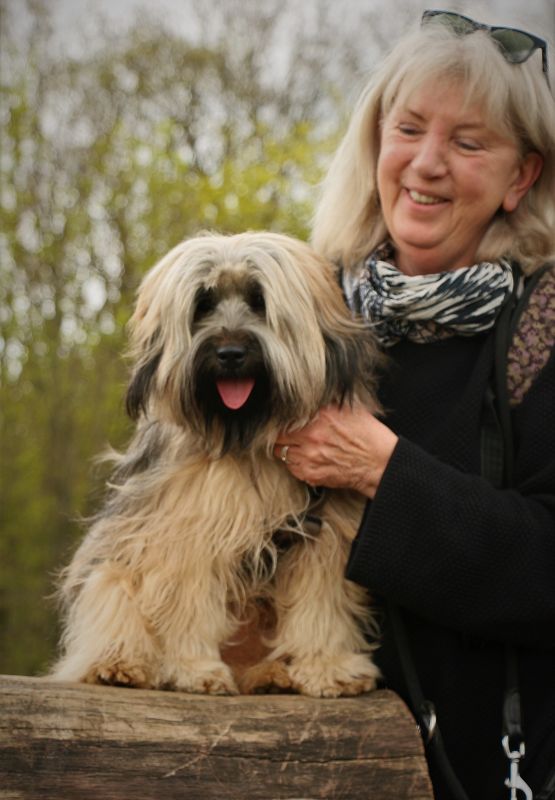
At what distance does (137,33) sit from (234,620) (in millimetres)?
7621

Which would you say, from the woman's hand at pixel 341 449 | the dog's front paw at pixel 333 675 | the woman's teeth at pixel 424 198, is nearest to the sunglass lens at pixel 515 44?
the woman's teeth at pixel 424 198

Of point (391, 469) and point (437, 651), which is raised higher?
point (391, 469)

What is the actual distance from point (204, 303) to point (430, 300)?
56 cm

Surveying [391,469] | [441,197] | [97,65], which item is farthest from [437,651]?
[97,65]

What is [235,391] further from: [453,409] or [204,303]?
[453,409]

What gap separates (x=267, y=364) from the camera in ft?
8.34

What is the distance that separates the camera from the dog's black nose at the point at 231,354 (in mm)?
2520

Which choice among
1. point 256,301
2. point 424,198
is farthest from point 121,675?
point 424,198

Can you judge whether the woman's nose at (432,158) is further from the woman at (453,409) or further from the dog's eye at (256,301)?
the dog's eye at (256,301)

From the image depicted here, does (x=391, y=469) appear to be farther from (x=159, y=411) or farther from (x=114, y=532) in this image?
(x=114, y=532)

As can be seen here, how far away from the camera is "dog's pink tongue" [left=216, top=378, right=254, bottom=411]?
2559 millimetres

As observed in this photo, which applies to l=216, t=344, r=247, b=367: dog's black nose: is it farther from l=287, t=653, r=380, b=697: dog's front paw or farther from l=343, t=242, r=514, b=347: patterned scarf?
l=287, t=653, r=380, b=697: dog's front paw

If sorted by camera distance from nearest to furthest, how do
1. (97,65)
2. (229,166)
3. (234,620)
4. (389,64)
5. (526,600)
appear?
1. (526,600)
2. (234,620)
3. (389,64)
4. (229,166)
5. (97,65)

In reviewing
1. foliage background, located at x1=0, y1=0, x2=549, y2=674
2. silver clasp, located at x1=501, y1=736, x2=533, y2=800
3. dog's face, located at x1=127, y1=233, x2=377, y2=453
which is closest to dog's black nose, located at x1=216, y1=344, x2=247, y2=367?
dog's face, located at x1=127, y1=233, x2=377, y2=453
